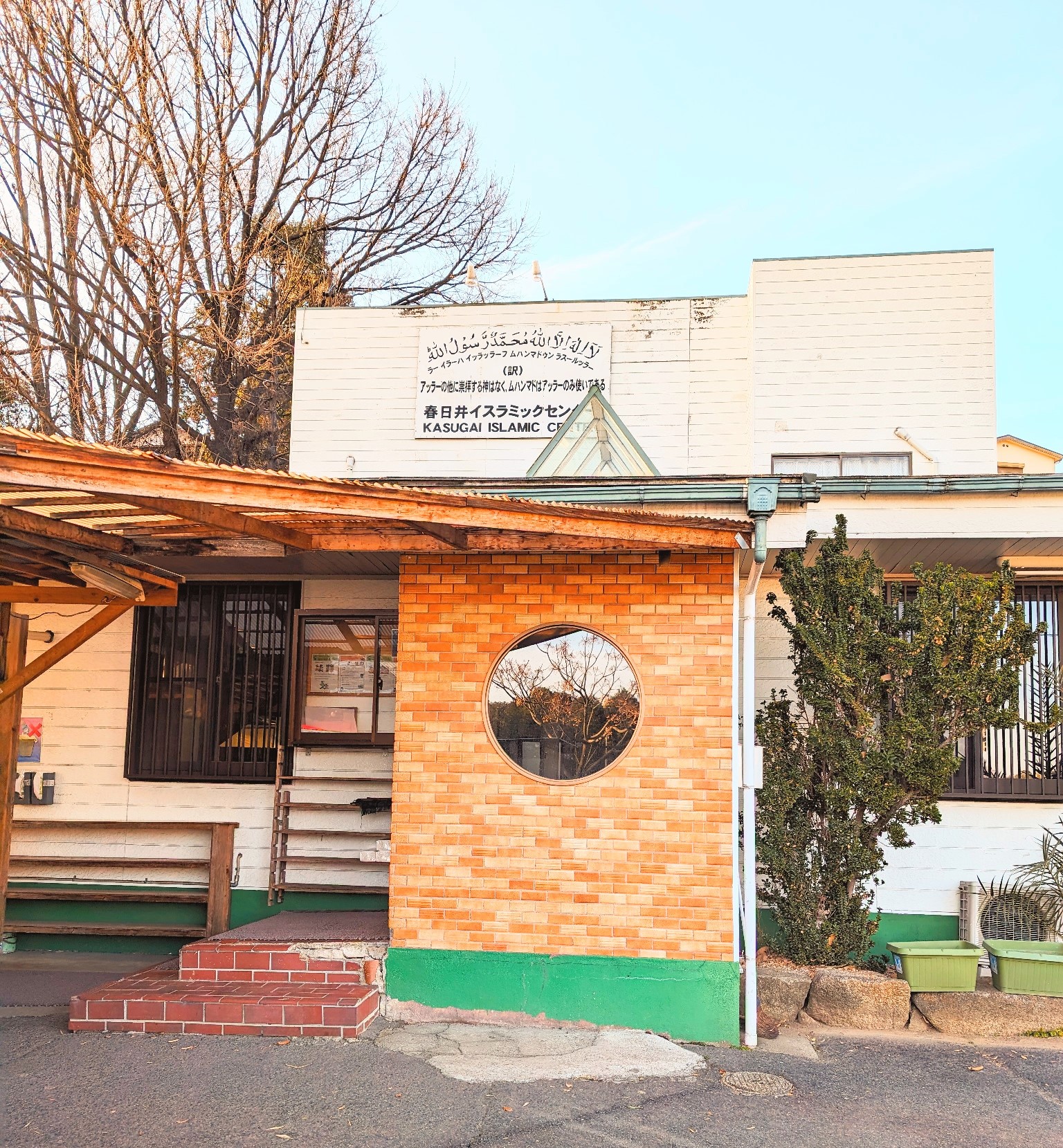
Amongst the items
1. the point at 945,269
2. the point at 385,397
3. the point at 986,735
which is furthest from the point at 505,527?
the point at 945,269

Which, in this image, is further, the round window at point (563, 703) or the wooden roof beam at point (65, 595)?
the wooden roof beam at point (65, 595)

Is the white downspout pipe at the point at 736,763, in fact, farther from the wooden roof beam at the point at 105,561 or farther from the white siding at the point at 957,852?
the wooden roof beam at the point at 105,561

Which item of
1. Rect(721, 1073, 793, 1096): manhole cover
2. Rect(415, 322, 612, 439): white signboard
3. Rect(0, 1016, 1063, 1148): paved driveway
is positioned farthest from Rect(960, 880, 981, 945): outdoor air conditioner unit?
Rect(415, 322, 612, 439): white signboard

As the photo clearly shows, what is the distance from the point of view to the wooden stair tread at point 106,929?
8.23 m

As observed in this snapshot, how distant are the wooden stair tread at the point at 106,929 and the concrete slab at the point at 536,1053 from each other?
2905 mm

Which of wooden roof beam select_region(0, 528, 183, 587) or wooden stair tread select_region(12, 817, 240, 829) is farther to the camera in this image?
wooden stair tread select_region(12, 817, 240, 829)

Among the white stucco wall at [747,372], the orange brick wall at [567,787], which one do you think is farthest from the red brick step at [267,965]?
the white stucco wall at [747,372]

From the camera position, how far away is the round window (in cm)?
634

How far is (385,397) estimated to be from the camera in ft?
37.3

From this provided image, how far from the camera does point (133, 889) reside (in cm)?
847

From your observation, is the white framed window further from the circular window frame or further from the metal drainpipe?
the circular window frame

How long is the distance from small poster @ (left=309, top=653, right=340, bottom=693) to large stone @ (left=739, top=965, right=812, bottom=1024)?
397cm

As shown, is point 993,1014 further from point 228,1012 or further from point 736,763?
point 228,1012

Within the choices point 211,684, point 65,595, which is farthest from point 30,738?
point 65,595
